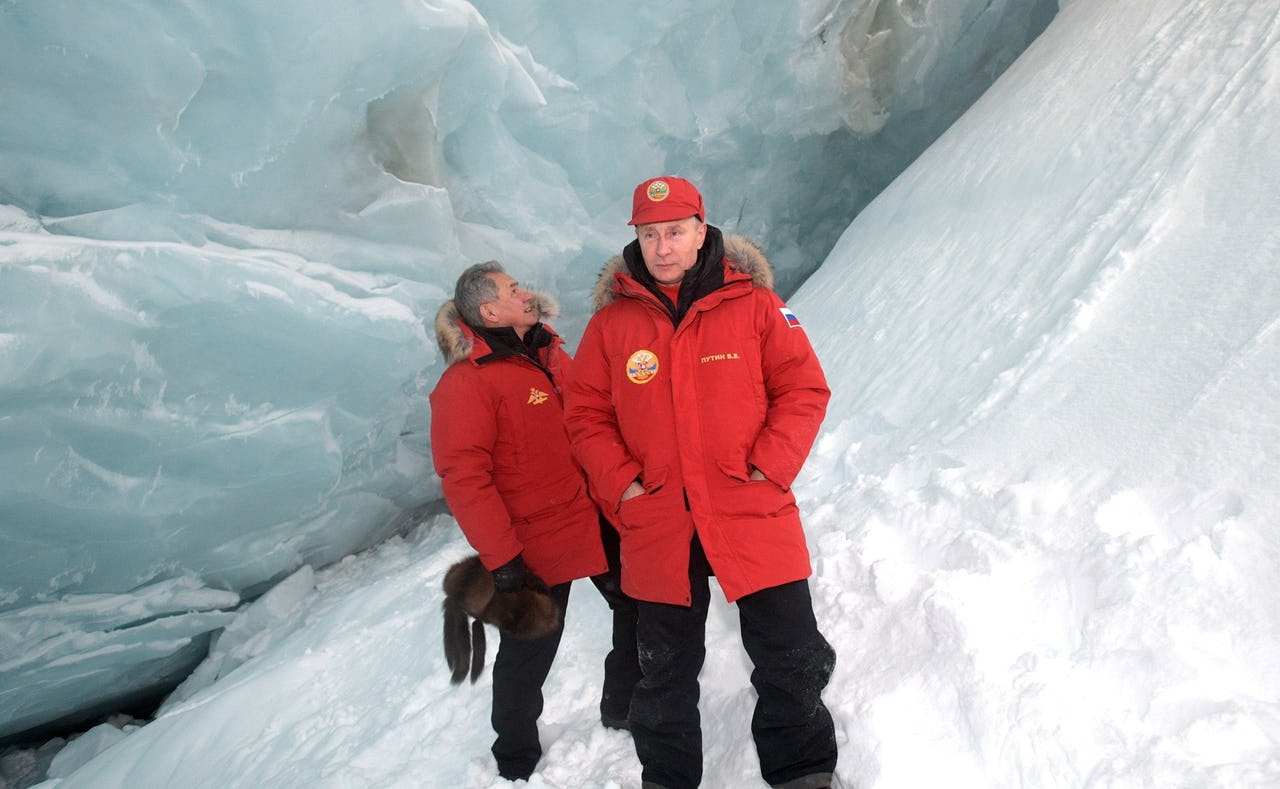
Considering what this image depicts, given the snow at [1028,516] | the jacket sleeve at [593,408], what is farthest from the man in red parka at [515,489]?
the jacket sleeve at [593,408]

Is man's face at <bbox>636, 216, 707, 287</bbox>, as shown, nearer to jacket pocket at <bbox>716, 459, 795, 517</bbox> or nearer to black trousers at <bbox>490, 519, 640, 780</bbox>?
jacket pocket at <bbox>716, 459, 795, 517</bbox>

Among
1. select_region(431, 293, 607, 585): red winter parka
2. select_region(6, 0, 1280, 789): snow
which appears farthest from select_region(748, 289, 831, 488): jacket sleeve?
select_region(431, 293, 607, 585): red winter parka

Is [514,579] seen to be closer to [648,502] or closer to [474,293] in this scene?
[648,502]

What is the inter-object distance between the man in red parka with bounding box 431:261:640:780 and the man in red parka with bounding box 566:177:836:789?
38cm

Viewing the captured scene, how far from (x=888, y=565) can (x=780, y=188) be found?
14.9 ft

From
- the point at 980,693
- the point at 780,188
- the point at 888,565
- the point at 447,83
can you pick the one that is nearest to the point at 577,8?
the point at 447,83

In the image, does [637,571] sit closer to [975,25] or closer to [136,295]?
[136,295]

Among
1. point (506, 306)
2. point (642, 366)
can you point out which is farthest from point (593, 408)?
point (506, 306)

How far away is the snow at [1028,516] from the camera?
1.59 metres

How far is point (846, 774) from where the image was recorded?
1773 millimetres

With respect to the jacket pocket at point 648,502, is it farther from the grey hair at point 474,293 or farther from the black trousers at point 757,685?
the grey hair at point 474,293

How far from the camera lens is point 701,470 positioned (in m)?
1.80

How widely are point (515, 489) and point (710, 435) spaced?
725 millimetres

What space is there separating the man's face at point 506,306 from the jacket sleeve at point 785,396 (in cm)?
75
